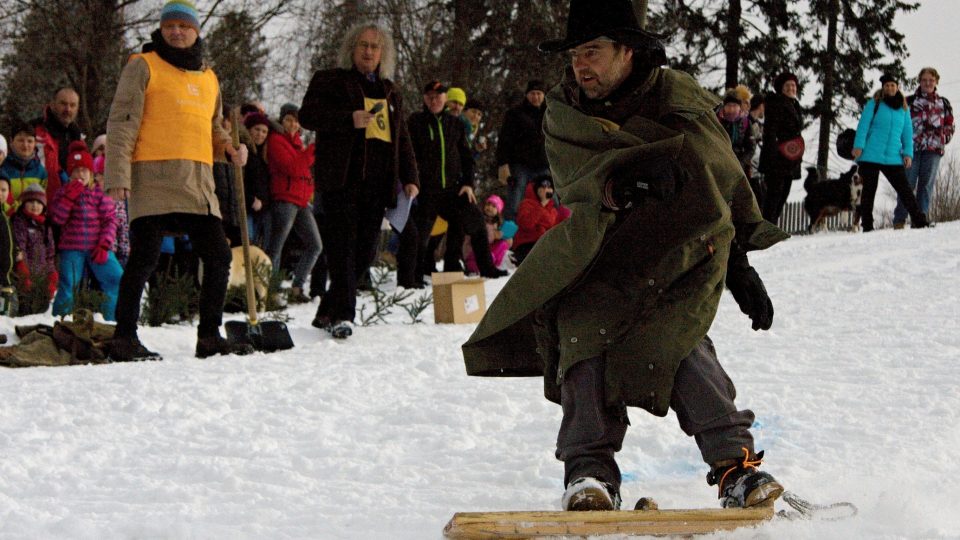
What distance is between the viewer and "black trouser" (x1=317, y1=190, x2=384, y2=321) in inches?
258

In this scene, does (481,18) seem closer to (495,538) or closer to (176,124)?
(176,124)

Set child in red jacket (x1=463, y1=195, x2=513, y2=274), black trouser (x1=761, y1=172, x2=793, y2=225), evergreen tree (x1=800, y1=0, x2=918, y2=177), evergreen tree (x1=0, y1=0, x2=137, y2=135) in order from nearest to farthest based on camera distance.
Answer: child in red jacket (x1=463, y1=195, x2=513, y2=274) < black trouser (x1=761, y1=172, x2=793, y2=225) < evergreen tree (x1=0, y1=0, x2=137, y2=135) < evergreen tree (x1=800, y1=0, x2=918, y2=177)

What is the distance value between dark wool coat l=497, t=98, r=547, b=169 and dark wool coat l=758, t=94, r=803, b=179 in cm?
279

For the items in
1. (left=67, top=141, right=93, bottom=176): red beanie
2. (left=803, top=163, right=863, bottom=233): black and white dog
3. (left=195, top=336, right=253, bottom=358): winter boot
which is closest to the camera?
(left=195, top=336, right=253, bottom=358): winter boot

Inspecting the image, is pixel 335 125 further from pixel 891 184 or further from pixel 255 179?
pixel 891 184

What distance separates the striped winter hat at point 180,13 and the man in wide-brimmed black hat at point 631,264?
339 cm

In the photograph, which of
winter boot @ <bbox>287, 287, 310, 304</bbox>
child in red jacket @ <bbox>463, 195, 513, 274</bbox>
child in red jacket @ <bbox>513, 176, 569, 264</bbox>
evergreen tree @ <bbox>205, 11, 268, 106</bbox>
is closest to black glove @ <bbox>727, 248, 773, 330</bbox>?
winter boot @ <bbox>287, 287, 310, 304</bbox>

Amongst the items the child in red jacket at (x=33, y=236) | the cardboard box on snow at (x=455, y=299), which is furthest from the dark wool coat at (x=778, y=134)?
the child in red jacket at (x=33, y=236)

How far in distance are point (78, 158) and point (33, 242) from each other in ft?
2.42

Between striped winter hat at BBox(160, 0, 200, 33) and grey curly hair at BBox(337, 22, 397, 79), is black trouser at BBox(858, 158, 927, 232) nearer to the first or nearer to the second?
grey curly hair at BBox(337, 22, 397, 79)

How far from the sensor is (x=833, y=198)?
658 inches

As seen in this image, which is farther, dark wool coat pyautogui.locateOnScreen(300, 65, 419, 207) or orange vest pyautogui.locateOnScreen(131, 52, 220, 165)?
dark wool coat pyautogui.locateOnScreen(300, 65, 419, 207)

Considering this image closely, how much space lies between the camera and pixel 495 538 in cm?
256

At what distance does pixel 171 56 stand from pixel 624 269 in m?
3.72
